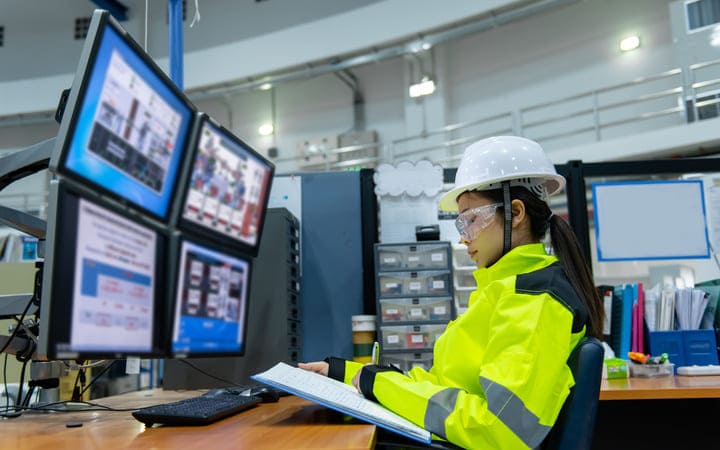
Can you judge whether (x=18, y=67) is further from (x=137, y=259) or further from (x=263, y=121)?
(x=137, y=259)

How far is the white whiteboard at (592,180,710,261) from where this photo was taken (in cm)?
251

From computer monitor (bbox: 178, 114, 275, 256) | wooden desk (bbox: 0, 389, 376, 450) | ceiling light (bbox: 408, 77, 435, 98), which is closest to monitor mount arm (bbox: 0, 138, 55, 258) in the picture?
computer monitor (bbox: 178, 114, 275, 256)

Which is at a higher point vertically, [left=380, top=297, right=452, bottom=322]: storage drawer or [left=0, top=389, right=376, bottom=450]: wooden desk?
[left=380, top=297, right=452, bottom=322]: storage drawer

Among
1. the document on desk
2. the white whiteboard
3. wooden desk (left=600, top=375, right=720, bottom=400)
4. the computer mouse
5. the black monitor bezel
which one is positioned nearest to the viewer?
the document on desk

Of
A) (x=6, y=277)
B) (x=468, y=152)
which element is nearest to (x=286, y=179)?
(x=468, y=152)

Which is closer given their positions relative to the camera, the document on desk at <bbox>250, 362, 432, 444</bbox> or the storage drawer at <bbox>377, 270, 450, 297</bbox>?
the document on desk at <bbox>250, 362, 432, 444</bbox>

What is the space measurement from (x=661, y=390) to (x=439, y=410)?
98cm

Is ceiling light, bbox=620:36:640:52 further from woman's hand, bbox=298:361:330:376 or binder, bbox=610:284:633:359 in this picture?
woman's hand, bbox=298:361:330:376

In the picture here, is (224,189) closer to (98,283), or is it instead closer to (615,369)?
(98,283)

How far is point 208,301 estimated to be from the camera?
1.28 metres

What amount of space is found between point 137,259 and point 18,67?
10.6 metres

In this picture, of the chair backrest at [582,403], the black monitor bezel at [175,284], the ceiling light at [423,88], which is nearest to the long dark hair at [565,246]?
the chair backrest at [582,403]

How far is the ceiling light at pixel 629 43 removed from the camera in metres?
7.32

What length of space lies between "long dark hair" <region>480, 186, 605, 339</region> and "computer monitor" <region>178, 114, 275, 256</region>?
1.82ft
